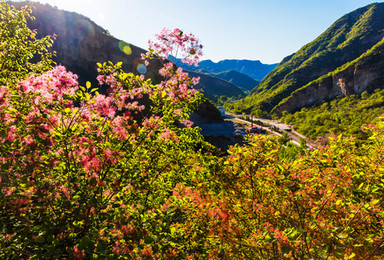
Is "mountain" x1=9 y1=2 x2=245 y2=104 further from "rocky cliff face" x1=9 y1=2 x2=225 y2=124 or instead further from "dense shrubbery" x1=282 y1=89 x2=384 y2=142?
"dense shrubbery" x1=282 y1=89 x2=384 y2=142

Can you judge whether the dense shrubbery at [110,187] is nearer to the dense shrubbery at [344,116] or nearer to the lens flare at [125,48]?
the dense shrubbery at [344,116]

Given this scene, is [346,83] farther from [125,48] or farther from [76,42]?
[76,42]

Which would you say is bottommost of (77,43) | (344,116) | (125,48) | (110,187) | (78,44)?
(110,187)

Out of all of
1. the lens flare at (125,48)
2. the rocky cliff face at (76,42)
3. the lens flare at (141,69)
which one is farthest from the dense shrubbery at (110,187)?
the lens flare at (125,48)

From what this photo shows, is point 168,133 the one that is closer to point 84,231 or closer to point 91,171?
point 91,171

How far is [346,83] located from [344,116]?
4070cm

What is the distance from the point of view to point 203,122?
6781cm

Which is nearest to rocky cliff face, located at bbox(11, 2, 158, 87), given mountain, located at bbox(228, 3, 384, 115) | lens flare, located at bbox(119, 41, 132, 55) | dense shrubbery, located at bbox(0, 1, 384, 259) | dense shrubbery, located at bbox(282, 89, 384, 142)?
lens flare, located at bbox(119, 41, 132, 55)

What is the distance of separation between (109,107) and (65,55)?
80.1 metres

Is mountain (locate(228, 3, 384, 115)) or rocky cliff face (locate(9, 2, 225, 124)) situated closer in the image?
rocky cliff face (locate(9, 2, 225, 124))

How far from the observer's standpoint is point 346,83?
367ft

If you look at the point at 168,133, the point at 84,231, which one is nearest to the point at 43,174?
the point at 84,231

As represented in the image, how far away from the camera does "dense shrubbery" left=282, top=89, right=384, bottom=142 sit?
73188 mm

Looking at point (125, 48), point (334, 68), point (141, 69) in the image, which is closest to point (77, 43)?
point (125, 48)
